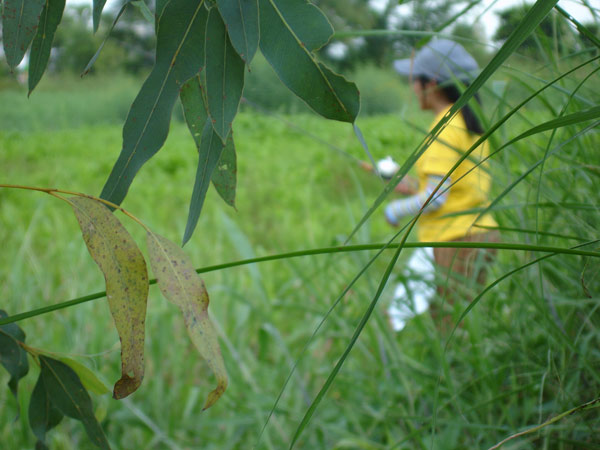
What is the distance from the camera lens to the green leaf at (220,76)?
1.02 ft

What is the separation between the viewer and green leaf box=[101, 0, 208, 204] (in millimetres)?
305

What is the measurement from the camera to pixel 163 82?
1.03 ft

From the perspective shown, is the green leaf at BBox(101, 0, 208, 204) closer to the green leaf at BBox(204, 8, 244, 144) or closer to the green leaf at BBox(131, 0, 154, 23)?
the green leaf at BBox(204, 8, 244, 144)

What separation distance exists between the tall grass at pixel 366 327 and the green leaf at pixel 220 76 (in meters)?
0.14

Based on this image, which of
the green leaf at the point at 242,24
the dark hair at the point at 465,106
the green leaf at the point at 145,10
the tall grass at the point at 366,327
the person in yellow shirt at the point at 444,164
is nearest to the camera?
the green leaf at the point at 242,24

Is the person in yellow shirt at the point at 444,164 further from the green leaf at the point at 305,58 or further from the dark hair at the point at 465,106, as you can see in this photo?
the green leaf at the point at 305,58

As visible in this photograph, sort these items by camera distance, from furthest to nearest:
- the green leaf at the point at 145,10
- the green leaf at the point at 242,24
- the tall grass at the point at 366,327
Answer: the tall grass at the point at 366,327 < the green leaf at the point at 145,10 < the green leaf at the point at 242,24

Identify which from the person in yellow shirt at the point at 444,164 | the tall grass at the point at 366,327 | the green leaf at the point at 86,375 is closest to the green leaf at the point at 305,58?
the tall grass at the point at 366,327

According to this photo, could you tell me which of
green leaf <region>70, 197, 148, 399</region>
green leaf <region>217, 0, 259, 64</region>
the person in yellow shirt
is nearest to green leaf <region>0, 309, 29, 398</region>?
green leaf <region>70, 197, 148, 399</region>

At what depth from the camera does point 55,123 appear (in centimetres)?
646

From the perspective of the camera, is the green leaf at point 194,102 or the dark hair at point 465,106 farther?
the dark hair at point 465,106

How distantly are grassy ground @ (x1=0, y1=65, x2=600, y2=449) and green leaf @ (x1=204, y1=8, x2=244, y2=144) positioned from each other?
18cm

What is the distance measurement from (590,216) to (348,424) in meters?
0.60

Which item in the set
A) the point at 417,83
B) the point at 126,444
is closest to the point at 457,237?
the point at 417,83
